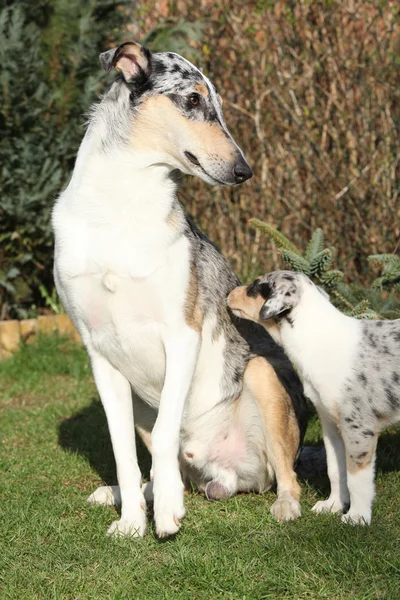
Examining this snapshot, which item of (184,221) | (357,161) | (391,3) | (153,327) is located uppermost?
(391,3)

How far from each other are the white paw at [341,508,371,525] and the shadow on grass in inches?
59.3

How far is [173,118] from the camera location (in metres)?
3.98

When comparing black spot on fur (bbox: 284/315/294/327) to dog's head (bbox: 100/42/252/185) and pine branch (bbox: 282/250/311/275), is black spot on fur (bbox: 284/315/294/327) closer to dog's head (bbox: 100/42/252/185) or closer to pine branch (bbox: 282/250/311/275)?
pine branch (bbox: 282/250/311/275)

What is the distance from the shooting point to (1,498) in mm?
4637

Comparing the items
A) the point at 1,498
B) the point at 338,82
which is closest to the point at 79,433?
the point at 1,498

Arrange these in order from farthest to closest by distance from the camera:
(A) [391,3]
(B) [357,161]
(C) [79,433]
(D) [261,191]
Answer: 1. (D) [261,191]
2. (B) [357,161]
3. (A) [391,3]
4. (C) [79,433]

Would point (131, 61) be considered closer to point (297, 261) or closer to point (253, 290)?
point (253, 290)

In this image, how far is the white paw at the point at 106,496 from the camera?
4547 mm

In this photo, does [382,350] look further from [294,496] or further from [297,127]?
[297,127]

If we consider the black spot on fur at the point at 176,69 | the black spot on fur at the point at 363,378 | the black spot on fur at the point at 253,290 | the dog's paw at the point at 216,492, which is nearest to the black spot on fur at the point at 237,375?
the black spot on fur at the point at 253,290

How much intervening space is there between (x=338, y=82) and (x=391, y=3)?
0.83m

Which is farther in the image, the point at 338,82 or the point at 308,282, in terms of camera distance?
the point at 338,82

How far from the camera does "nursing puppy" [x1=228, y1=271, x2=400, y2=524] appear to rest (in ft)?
13.1

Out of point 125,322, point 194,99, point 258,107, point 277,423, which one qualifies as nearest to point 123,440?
point 125,322
